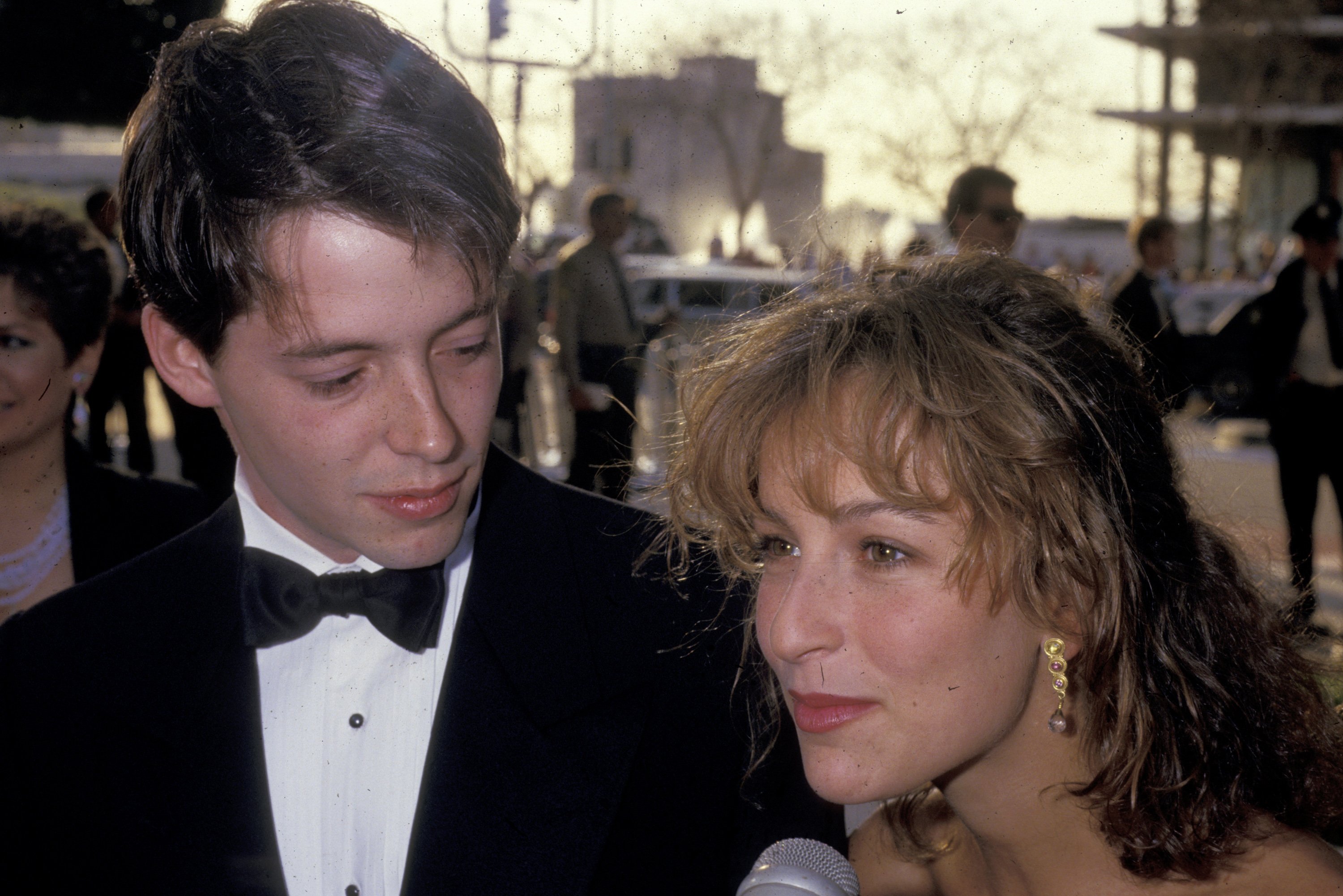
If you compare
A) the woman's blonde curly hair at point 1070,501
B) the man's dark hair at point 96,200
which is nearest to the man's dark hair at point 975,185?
the woman's blonde curly hair at point 1070,501

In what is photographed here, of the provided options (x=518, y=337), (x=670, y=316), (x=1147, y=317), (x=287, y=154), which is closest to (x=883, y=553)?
(x=287, y=154)

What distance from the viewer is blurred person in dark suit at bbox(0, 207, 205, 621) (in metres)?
2.31

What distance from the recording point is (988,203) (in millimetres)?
4504

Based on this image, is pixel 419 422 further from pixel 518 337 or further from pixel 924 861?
pixel 518 337

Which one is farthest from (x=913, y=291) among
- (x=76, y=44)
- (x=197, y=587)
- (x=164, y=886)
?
(x=76, y=44)

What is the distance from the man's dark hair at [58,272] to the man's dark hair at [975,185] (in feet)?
9.96

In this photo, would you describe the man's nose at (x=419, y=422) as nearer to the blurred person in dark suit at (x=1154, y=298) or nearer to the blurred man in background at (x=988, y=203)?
the blurred person in dark suit at (x=1154, y=298)

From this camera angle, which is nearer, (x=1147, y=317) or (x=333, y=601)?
(x=333, y=601)

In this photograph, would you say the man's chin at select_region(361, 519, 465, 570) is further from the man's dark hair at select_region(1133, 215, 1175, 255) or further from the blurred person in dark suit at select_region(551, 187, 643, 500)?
the man's dark hair at select_region(1133, 215, 1175, 255)

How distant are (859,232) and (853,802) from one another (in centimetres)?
98

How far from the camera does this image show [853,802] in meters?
1.54

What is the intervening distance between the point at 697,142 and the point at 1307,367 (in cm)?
347

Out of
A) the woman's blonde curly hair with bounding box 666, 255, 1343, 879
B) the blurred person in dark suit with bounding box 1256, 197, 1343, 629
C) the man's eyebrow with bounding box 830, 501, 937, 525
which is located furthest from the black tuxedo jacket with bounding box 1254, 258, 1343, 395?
the man's eyebrow with bounding box 830, 501, 937, 525

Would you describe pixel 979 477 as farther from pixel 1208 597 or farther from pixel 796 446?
pixel 1208 597
